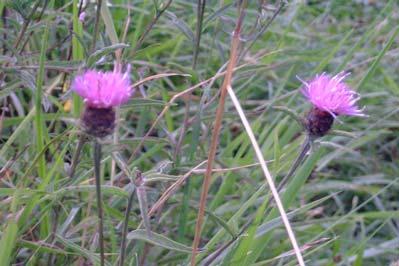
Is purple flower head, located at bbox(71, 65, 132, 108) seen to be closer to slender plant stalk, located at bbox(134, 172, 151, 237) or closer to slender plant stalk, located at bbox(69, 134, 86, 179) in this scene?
slender plant stalk, located at bbox(134, 172, 151, 237)

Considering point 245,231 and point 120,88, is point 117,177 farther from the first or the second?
point 120,88

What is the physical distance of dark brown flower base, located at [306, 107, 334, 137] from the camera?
39.8 inches

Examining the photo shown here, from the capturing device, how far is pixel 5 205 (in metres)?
1.20

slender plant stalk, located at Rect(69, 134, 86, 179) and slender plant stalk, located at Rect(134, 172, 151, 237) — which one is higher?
slender plant stalk, located at Rect(134, 172, 151, 237)

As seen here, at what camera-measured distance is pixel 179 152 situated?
1341mm

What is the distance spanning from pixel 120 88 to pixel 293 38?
1.49 meters

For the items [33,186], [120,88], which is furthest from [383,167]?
[120,88]

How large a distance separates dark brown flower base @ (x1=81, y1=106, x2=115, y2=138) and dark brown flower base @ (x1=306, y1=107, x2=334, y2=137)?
1.02ft

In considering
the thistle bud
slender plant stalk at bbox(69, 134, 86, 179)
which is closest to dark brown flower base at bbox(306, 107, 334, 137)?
the thistle bud

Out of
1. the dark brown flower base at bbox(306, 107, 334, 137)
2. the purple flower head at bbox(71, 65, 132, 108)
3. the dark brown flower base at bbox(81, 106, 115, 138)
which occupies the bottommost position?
the dark brown flower base at bbox(306, 107, 334, 137)

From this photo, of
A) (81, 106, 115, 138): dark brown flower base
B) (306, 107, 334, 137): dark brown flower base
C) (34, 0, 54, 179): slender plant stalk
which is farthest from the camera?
(34, 0, 54, 179): slender plant stalk

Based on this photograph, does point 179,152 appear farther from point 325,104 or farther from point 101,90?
point 101,90

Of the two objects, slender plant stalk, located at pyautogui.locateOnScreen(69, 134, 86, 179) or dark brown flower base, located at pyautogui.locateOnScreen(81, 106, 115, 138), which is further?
slender plant stalk, located at pyautogui.locateOnScreen(69, 134, 86, 179)

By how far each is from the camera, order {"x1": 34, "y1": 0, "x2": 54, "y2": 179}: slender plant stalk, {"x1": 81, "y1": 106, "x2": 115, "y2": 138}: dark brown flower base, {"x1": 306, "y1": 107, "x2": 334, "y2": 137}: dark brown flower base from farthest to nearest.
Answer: {"x1": 34, "y1": 0, "x2": 54, "y2": 179}: slender plant stalk
{"x1": 306, "y1": 107, "x2": 334, "y2": 137}: dark brown flower base
{"x1": 81, "y1": 106, "x2": 115, "y2": 138}: dark brown flower base
